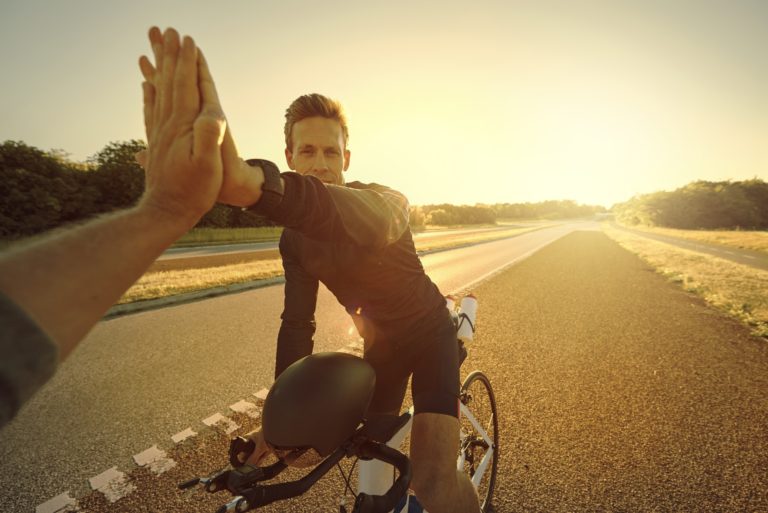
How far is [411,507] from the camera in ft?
6.55

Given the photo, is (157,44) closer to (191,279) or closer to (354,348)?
(354,348)

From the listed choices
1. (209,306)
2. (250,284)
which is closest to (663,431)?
(209,306)

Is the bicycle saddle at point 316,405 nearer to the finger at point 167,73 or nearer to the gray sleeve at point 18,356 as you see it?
the gray sleeve at point 18,356

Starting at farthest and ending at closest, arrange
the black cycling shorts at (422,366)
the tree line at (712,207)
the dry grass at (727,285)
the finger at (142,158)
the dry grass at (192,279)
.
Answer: the tree line at (712,207) < the dry grass at (192,279) < the dry grass at (727,285) < the black cycling shorts at (422,366) < the finger at (142,158)

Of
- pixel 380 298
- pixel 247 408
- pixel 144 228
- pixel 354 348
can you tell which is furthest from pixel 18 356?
pixel 354 348

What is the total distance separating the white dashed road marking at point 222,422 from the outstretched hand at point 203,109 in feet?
10.8

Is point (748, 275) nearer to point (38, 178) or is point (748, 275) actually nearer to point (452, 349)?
point (452, 349)

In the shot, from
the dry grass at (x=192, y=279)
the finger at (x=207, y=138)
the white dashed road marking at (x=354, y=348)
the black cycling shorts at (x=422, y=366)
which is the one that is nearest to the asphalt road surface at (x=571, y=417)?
the white dashed road marking at (x=354, y=348)

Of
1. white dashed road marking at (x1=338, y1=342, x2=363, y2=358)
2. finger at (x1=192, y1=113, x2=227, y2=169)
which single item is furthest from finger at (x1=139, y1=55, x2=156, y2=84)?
white dashed road marking at (x1=338, y1=342, x2=363, y2=358)

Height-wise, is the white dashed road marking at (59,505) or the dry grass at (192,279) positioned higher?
the dry grass at (192,279)

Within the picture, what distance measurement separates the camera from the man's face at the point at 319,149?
2.04 metres

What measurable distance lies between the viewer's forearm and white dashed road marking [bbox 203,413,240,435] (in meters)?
3.32

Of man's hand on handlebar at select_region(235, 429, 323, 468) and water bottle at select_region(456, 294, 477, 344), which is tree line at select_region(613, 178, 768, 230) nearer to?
water bottle at select_region(456, 294, 477, 344)

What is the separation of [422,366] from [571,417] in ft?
9.44
